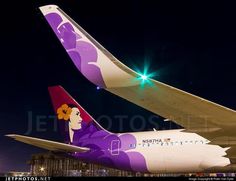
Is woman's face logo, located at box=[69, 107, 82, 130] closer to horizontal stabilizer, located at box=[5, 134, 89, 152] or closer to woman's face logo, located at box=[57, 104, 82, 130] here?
woman's face logo, located at box=[57, 104, 82, 130]

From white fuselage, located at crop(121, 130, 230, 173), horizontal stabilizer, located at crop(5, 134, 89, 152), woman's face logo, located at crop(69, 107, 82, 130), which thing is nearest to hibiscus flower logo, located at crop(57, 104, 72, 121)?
woman's face logo, located at crop(69, 107, 82, 130)

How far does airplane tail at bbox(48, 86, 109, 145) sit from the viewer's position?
18219 millimetres

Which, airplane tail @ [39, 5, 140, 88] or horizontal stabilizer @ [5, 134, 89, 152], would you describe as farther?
horizontal stabilizer @ [5, 134, 89, 152]

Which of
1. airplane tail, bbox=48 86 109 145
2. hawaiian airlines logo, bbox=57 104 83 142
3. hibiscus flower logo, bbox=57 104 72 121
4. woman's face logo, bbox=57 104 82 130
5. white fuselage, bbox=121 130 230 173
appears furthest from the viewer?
hibiscus flower logo, bbox=57 104 72 121

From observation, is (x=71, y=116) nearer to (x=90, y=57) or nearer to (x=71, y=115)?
(x=71, y=115)

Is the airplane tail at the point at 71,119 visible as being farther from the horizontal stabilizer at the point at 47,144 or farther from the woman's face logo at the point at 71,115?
the horizontal stabilizer at the point at 47,144

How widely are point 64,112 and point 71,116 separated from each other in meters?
0.54

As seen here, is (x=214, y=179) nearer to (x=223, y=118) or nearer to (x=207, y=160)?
(x=223, y=118)

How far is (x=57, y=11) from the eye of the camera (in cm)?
797

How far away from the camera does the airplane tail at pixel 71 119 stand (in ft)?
59.8

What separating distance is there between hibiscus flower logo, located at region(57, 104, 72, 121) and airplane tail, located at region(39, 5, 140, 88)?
11.6 meters

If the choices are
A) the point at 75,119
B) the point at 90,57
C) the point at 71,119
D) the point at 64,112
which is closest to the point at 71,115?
the point at 71,119

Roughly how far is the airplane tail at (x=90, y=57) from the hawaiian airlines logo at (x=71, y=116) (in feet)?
37.1

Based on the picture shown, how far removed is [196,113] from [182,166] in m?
6.45
